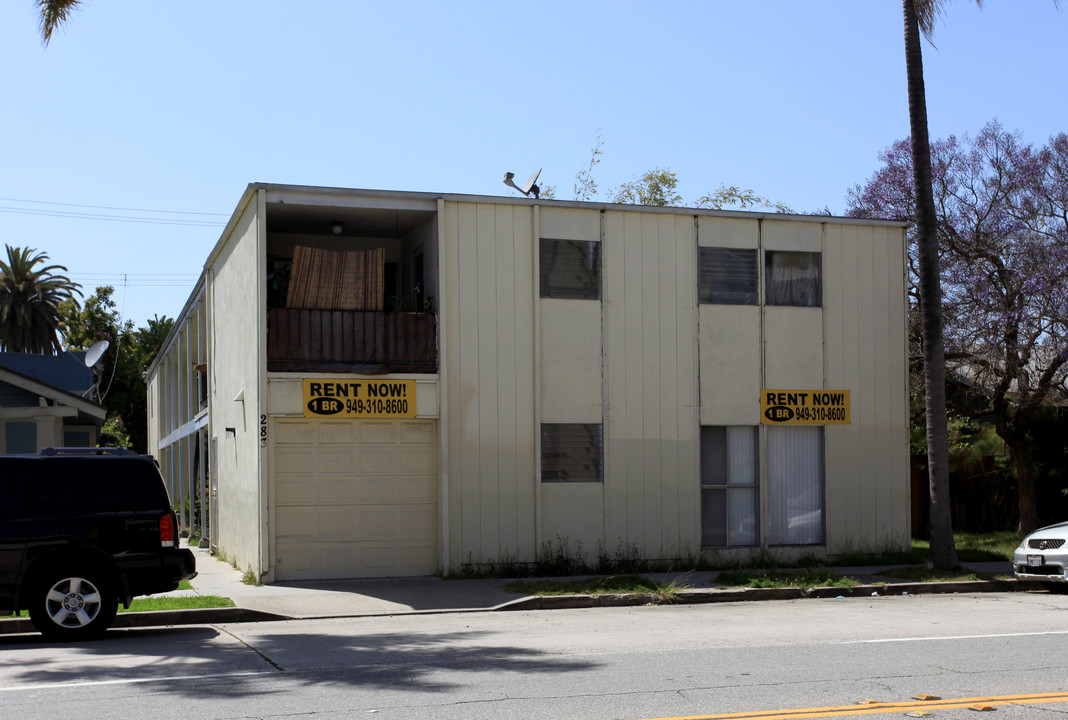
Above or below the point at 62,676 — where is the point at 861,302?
above

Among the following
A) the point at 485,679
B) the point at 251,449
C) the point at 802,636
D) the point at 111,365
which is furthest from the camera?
the point at 111,365

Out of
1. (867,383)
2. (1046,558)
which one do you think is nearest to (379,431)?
(867,383)

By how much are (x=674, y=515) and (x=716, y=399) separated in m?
2.06

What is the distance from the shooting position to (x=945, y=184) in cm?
2291

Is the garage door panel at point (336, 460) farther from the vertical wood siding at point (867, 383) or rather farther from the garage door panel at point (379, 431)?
the vertical wood siding at point (867, 383)

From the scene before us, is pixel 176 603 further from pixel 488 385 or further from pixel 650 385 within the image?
pixel 650 385

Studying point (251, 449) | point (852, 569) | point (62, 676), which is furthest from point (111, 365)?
point (62, 676)

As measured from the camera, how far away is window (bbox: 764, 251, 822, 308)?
18.3m

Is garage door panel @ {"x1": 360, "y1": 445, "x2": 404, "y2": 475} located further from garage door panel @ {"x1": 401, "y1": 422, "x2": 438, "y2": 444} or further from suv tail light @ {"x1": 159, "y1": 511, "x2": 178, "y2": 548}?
suv tail light @ {"x1": 159, "y1": 511, "x2": 178, "y2": 548}

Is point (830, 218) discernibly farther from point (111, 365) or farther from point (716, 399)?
point (111, 365)

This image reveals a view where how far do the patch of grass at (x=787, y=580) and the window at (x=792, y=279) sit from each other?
188 inches

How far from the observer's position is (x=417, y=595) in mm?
→ 14578

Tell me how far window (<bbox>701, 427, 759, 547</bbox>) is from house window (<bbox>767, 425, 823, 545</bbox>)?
0.32 metres

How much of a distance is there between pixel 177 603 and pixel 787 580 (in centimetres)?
837
